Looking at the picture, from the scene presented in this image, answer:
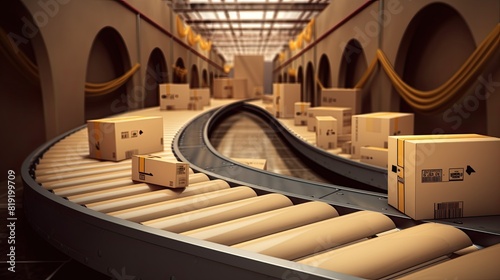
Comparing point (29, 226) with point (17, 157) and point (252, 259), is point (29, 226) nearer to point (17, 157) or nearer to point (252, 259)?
point (252, 259)

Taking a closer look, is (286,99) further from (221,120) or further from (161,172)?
(161,172)

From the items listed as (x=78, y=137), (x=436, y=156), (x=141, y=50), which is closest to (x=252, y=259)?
(x=436, y=156)

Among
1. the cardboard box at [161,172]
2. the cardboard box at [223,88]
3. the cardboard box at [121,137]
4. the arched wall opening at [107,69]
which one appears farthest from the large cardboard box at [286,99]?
the cardboard box at [161,172]

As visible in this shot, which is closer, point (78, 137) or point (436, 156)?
point (436, 156)

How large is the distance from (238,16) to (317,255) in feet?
43.5

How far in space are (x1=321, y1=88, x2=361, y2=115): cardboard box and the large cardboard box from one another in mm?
2133

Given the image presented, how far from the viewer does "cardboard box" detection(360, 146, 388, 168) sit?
3.80m

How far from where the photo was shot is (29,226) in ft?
8.45

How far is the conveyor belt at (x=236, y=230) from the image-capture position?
4.80 ft

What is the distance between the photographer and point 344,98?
6676 millimetres

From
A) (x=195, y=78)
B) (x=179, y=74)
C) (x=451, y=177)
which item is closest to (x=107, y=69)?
(x=179, y=74)

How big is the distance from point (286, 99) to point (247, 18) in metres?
6.28

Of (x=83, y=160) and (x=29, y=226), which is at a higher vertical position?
(x=83, y=160)

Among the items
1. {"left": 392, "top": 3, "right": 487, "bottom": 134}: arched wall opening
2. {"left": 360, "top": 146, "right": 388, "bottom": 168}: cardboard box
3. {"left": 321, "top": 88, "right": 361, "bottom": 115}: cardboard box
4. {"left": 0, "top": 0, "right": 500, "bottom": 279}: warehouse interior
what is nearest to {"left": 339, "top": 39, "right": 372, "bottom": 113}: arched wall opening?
{"left": 0, "top": 0, "right": 500, "bottom": 279}: warehouse interior
